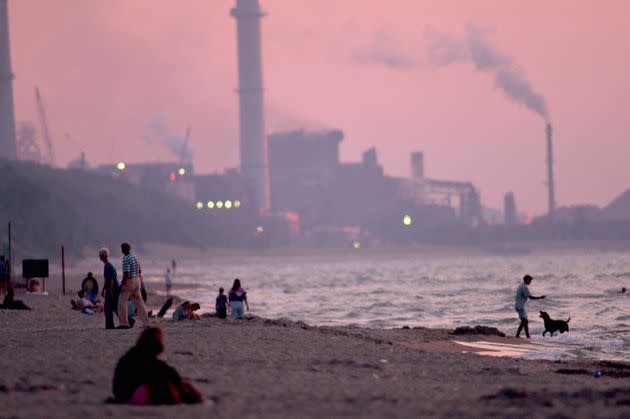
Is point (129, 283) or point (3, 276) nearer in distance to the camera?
point (129, 283)

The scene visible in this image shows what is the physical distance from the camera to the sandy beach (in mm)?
11430

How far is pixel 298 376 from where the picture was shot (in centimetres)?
1459

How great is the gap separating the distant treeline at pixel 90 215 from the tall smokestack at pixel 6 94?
4963mm

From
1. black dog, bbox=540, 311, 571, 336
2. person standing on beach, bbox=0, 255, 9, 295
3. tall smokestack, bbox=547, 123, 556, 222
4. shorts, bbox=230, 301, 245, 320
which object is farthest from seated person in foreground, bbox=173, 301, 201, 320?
tall smokestack, bbox=547, 123, 556, 222

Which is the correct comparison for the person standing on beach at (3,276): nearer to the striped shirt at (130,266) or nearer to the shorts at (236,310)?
the shorts at (236,310)

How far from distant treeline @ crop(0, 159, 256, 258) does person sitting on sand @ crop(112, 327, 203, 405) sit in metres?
122

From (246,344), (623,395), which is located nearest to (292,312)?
(246,344)

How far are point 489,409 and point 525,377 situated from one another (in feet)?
14.5

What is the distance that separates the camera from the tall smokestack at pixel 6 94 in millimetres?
163500

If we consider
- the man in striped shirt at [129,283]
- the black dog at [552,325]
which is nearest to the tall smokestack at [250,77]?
the black dog at [552,325]

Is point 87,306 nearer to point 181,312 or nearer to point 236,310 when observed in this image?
point 181,312

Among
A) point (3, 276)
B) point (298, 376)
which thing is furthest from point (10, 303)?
point (298, 376)

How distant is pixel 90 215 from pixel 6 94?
77.9 ft

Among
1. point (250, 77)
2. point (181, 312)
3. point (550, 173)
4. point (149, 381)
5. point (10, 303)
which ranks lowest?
point (149, 381)
